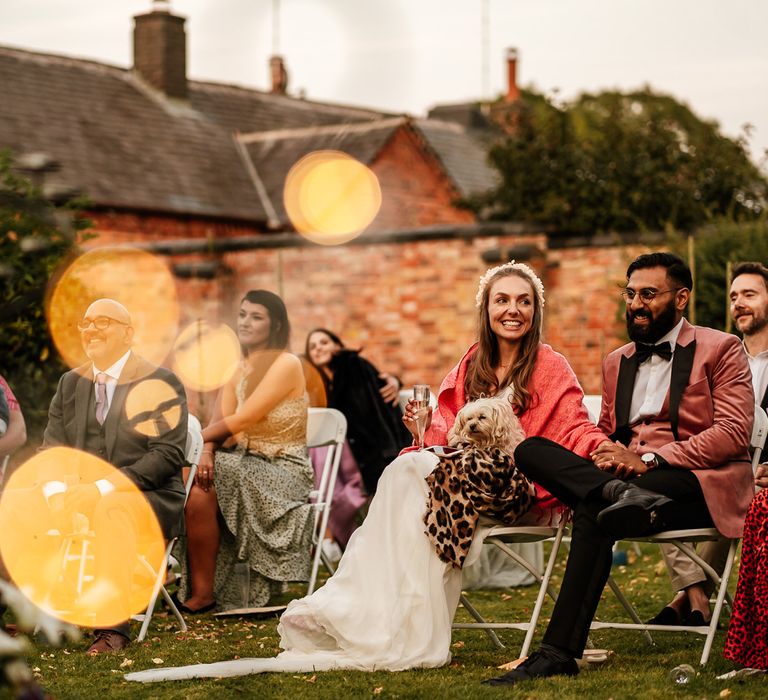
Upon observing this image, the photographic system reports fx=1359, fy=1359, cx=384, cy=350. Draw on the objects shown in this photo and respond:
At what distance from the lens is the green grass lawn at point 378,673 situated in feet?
15.3

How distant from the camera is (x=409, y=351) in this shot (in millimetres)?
16422

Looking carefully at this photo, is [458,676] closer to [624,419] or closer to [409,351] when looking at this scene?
[624,419]

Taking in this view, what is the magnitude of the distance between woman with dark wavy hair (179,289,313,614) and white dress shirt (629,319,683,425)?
2193 mm

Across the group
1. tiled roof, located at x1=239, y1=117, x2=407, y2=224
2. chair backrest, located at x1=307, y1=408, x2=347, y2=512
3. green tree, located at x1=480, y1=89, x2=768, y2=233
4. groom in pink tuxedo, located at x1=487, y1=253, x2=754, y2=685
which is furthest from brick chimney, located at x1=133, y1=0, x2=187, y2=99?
groom in pink tuxedo, located at x1=487, y1=253, x2=754, y2=685

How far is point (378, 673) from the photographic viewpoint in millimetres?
5094

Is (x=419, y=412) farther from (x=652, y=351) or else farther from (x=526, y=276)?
(x=652, y=351)

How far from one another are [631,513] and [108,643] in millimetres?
2442

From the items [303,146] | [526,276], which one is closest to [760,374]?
[526,276]

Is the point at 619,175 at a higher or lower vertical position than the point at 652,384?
higher

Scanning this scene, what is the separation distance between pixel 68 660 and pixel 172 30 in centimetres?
2934

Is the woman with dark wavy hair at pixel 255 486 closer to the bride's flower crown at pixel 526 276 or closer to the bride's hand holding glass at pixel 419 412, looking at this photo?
the bride's flower crown at pixel 526 276

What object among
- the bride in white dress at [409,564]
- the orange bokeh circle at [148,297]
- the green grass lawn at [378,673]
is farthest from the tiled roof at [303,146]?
the bride in white dress at [409,564]

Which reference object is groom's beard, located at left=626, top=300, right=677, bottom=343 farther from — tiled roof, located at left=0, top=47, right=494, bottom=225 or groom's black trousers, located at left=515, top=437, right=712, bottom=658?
tiled roof, located at left=0, top=47, right=494, bottom=225

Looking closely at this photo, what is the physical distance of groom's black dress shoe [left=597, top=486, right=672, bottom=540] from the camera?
15.6 feet
